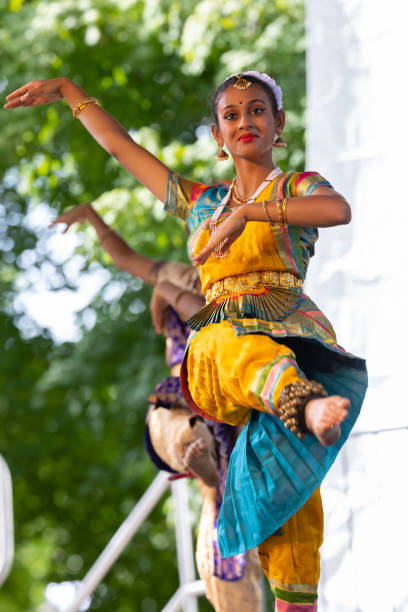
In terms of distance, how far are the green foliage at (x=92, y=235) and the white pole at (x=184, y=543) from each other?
2.15m

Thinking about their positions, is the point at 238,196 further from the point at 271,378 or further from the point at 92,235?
the point at 92,235

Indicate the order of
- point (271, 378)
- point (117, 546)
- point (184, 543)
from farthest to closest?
point (184, 543)
point (117, 546)
point (271, 378)

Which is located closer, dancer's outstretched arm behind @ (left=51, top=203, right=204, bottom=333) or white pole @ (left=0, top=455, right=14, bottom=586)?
dancer's outstretched arm behind @ (left=51, top=203, right=204, bottom=333)

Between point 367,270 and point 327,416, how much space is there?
180cm

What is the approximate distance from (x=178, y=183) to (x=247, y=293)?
40 cm

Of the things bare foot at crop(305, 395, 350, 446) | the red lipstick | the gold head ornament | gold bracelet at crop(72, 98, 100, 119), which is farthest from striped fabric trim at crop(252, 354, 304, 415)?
gold bracelet at crop(72, 98, 100, 119)

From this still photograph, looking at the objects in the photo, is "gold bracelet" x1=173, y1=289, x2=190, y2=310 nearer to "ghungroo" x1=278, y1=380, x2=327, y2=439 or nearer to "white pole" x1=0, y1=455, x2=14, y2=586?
"white pole" x1=0, y1=455, x2=14, y2=586

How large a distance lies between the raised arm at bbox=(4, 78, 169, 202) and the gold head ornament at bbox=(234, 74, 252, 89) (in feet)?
0.95

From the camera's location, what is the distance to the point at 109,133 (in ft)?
8.13

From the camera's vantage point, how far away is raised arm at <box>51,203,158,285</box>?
11.4 feet

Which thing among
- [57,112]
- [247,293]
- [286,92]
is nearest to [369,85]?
[247,293]

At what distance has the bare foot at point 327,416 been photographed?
5.82 feet

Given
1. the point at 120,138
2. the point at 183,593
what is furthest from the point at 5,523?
the point at 120,138

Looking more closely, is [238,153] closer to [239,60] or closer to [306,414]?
[306,414]
